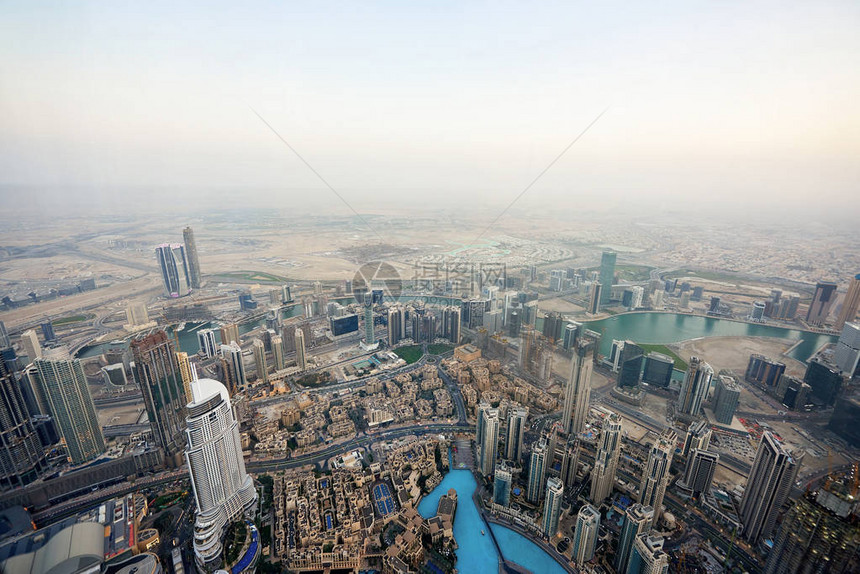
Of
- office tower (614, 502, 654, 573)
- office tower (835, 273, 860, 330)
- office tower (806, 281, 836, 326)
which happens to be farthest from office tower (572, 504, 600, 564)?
office tower (806, 281, 836, 326)

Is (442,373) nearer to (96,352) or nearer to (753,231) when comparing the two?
(96,352)

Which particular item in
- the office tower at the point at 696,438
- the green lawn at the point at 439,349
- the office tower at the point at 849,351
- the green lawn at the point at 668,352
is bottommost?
the green lawn at the point at 439,349

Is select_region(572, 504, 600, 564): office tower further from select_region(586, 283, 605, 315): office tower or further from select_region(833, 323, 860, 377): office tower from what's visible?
select_region(586, 283, 605, 315): office tower

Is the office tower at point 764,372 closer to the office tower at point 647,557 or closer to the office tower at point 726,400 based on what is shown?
the office tower at point 726,400

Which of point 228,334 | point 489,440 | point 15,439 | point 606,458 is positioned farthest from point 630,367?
point 15,439

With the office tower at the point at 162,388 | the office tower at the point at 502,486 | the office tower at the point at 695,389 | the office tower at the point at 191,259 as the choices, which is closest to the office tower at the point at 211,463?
the office tower at the point at 162,388
